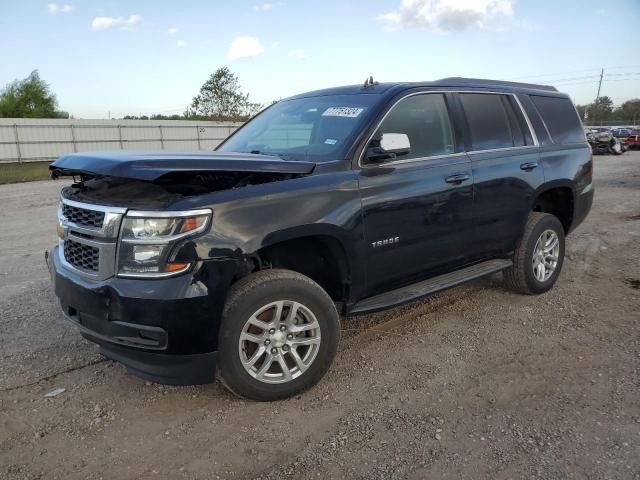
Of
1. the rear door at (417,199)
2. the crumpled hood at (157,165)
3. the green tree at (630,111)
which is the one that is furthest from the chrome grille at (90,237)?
the green tree at (630,111)

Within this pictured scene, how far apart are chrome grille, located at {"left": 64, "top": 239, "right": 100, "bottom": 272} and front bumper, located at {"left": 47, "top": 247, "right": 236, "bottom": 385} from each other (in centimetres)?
10

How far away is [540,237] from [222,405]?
3.39 m

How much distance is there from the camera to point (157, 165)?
2885 mm

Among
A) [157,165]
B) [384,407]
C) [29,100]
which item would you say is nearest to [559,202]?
[384,407]

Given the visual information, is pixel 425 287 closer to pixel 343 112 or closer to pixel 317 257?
pixel 317 257

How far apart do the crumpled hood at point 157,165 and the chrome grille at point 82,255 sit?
0.44 meters

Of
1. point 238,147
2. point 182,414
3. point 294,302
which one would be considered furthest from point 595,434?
point 238,147

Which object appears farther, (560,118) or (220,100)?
(220,100)

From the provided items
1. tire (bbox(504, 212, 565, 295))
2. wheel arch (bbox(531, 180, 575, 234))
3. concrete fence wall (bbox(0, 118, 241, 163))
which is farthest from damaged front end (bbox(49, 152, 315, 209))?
concrete fence wall (bbox(0, 118, 241, 163))

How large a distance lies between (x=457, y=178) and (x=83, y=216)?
2.70m

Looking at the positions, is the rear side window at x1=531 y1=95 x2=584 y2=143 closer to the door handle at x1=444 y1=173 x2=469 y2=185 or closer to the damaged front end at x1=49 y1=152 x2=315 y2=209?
the door handle at x1=444 y1=173 x2=469 y2=185

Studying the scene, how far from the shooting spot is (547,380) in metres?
3.49

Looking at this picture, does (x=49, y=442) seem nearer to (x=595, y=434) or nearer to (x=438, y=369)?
(x=438, y=369)

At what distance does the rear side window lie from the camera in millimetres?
5254
